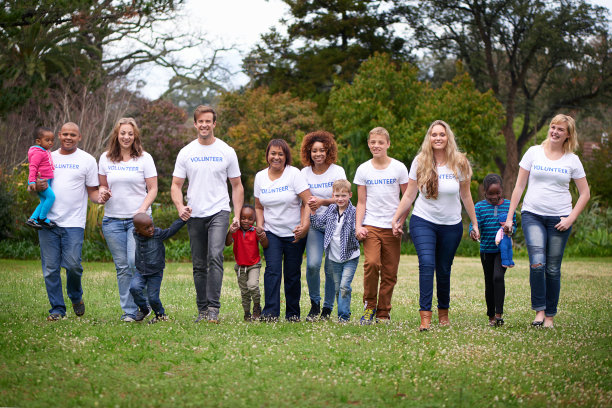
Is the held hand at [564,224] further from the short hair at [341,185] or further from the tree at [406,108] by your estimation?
the tree at [406,108]

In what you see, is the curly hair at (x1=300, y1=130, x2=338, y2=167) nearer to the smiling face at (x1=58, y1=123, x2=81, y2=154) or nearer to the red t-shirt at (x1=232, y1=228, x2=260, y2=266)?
the red t-shirt at (x1=232, y1=228, x2=260, y2=266)

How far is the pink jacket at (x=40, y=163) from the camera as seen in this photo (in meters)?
8.16

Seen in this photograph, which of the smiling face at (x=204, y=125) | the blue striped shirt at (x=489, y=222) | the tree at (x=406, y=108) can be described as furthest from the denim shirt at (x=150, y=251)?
the tree at (x=406, y=108)

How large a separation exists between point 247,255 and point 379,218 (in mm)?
1651

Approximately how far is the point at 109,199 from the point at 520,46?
36935 millimetres

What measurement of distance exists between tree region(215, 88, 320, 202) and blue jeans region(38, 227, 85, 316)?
2448cm

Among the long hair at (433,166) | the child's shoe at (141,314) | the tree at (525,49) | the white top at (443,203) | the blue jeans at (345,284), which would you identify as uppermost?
the tree at (525,49)

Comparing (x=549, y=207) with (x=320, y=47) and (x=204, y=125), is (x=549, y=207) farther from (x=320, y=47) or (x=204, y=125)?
(x=320, y=47)

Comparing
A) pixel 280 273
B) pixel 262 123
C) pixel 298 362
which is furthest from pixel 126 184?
pixel 262 123

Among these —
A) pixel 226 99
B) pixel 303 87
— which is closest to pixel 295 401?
pixel 226 99

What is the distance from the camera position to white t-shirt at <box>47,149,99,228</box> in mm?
8320

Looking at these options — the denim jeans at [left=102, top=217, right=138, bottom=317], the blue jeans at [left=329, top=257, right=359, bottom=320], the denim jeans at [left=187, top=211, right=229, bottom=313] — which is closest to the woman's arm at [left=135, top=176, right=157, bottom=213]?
the denim jeans at [left=102, top=217, right=138, bottom=317]

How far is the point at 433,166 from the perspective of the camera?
25.4 ft

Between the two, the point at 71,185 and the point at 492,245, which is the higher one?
the point at 71,185
